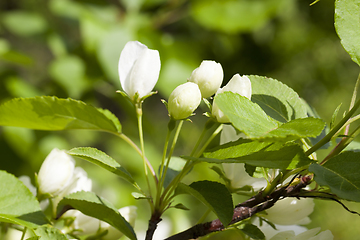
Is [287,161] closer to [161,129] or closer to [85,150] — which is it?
[85,150]

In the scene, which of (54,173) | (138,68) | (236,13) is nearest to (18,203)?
(54,173)

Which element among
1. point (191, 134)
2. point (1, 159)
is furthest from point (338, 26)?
point (191, 134)

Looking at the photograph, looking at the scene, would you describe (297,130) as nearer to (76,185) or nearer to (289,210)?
(289,210)

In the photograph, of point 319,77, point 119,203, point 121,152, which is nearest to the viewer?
point 119,203

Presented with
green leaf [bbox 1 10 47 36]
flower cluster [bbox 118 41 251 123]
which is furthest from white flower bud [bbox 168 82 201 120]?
green leaf [bbox 1 10 47 36]

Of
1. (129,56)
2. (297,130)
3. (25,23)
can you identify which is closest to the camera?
(297,130)

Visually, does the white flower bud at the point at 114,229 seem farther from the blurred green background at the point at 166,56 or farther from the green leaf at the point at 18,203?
the blurred green background at the point at 166,56

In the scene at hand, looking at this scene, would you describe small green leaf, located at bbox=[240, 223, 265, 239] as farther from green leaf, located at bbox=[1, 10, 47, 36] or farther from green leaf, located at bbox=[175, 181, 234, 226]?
green leaf, located at bbox=[1, 10, 47, 36]
